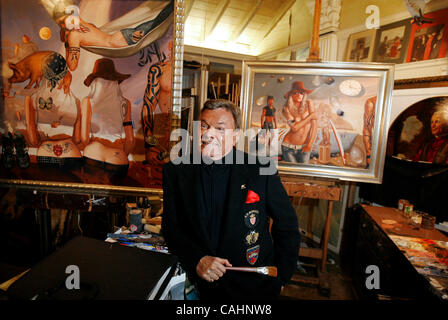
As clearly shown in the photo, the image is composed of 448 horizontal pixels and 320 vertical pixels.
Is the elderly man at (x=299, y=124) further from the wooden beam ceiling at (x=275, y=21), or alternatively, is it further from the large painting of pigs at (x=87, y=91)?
the wooden beam ceiling at (x=275, y=21)

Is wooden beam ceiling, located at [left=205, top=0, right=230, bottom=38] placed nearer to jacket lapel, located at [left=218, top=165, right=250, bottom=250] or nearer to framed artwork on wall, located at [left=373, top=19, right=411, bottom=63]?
framed artwork on wall, located at [left=373, top=19, right=411, bottom=63]

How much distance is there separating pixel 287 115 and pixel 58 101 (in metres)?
2.15

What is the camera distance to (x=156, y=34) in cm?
196

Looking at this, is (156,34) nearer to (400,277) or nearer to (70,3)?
(70,3)

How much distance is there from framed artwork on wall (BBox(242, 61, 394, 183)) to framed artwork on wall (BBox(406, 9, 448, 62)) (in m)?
0.48

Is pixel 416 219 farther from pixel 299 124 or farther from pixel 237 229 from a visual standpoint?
pixel 237 229

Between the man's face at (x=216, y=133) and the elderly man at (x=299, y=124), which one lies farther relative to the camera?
the elderly man at (x=299, y=124)

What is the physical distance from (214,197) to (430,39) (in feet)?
8.53

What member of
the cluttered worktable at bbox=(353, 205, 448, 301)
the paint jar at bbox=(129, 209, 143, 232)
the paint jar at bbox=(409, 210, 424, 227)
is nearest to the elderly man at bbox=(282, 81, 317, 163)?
the cluttered worktable at bbox=(353, 205, 448, 301)

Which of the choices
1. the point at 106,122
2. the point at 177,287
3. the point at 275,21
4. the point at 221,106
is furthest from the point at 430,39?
the point at 106,122

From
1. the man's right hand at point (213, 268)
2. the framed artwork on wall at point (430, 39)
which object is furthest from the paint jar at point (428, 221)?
the man's right hand at point (213, 268)

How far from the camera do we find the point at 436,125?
82.8 inches

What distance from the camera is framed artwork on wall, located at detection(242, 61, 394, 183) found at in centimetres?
222

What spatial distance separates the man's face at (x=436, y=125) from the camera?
2.07 metres
